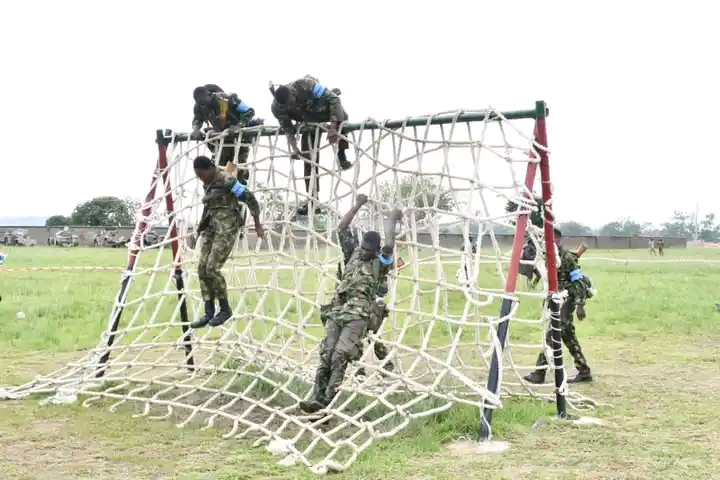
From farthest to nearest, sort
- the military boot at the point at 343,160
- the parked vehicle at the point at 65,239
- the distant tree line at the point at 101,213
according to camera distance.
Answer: the distant tree line at the point at 101,213, the parked vehicle at the point at 65,239, the military boot at the point at 343,160

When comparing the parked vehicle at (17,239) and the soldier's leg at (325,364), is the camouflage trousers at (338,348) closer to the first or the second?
the soldier's leg at (325,364)

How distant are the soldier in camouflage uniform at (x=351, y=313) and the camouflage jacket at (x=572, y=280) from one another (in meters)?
2.31

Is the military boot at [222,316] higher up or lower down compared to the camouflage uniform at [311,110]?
lower down

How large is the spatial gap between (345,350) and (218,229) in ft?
5.65

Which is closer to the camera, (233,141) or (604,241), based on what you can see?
(233,141)

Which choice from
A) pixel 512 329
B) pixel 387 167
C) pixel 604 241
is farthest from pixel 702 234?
pixel 387 167

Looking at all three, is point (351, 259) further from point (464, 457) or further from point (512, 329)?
point (512, 329)

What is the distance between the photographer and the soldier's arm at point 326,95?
269 inches

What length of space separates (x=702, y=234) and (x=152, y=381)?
9404 cm

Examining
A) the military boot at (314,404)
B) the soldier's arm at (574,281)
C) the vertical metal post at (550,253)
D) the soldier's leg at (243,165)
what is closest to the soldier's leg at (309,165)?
the soldier's leg at (243,165)

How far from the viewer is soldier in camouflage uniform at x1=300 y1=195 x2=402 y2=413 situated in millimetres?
5879

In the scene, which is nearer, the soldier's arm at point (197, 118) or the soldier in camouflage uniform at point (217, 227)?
the soldier in camouflage uniform at point (217, 227)

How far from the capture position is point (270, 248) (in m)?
7.59

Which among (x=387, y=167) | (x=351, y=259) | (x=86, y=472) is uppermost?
(x=387, y=167)
